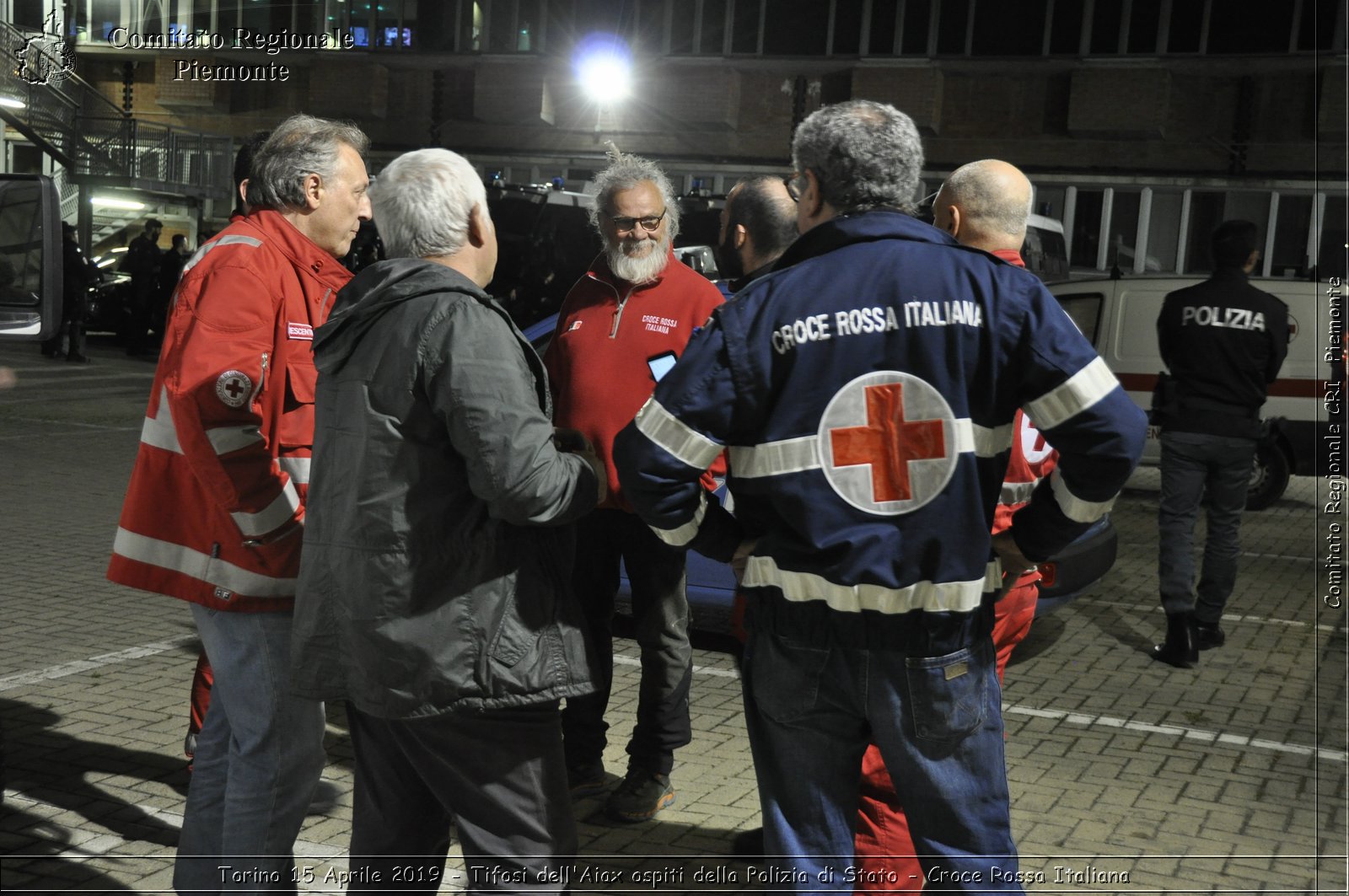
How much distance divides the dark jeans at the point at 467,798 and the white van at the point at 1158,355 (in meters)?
9.53

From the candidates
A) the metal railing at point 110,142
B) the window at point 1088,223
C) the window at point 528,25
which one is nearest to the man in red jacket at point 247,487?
the metal railing at point 110,142

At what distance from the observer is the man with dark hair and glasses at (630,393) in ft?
13.1

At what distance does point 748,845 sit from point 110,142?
2376 centimetres

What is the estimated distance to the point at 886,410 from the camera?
2248mm

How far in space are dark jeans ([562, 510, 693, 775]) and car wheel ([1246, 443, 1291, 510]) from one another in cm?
860

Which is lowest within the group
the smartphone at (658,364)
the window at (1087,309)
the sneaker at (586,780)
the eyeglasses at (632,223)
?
the sneaker at (586,780)

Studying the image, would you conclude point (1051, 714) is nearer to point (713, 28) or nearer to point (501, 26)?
point (713, 28)

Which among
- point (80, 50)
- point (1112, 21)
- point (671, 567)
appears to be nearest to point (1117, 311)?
point (671, 567)

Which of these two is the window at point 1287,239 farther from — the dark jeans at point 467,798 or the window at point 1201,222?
the dark jeans at point 467,798

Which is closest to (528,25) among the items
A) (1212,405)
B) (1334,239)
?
(1212,405)

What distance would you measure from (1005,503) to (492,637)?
4.39 feet

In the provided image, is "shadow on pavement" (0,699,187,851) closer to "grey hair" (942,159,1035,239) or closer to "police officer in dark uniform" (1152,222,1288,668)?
"grey hair" (942,159,1035,239)

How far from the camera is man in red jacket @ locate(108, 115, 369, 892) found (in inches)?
113

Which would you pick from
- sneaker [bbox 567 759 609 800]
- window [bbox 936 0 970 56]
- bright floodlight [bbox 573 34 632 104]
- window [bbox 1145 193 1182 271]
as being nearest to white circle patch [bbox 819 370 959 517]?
sneaker [bbox 567 759 609 800]
